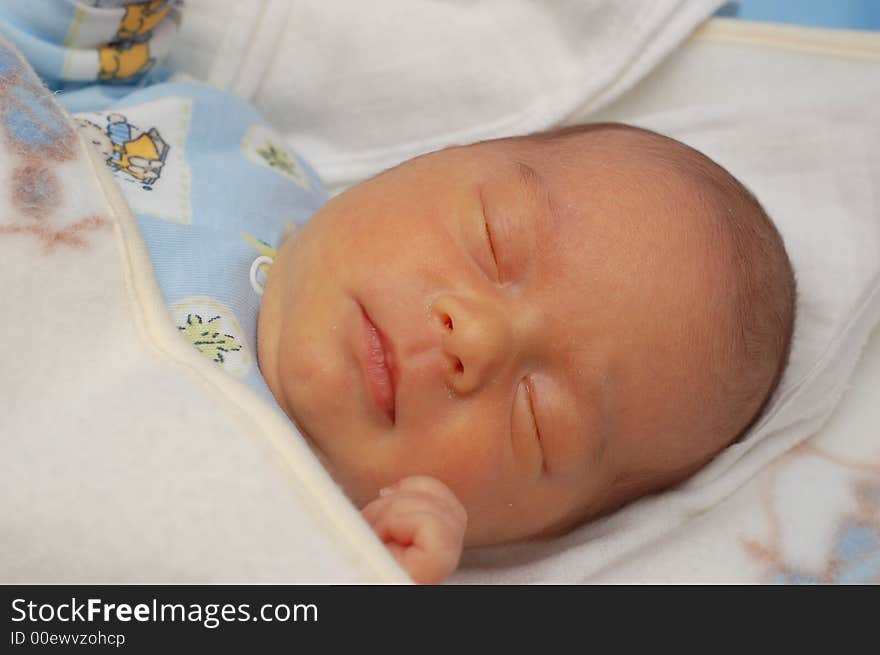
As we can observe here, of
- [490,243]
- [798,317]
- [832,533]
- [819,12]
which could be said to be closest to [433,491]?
[490,243]

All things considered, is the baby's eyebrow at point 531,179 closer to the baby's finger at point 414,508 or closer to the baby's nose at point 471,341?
the baby's nose at point 471,341

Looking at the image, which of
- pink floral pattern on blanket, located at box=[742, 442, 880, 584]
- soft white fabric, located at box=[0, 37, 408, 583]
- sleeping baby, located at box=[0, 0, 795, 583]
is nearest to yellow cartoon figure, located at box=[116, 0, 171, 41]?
sleeping baby, located at box=[0, 0, 795, 583]

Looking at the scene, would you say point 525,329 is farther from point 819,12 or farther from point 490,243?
point 819,12

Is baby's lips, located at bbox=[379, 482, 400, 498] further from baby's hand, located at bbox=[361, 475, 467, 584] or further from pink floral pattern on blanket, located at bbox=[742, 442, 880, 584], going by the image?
pink floral pattern on blanket, located at bbox=[742, 442, 880, 584]

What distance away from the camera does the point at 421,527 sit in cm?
81

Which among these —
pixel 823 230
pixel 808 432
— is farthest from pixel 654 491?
pixel 823 230

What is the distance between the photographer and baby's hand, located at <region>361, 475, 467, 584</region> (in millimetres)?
797

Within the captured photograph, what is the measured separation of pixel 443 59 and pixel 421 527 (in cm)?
88

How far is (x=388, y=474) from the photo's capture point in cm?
95

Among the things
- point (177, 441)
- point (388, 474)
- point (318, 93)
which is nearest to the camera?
point (177, 441)

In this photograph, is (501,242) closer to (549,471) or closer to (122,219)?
(549,471)

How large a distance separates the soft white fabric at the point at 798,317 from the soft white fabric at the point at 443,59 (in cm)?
7

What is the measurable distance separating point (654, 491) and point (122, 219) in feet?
2.22

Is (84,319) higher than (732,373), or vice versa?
(732,373)
